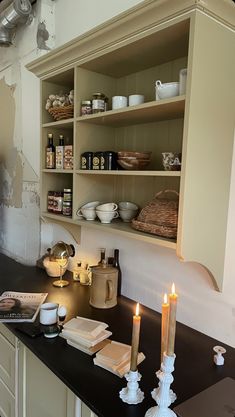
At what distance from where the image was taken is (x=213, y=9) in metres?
0.98

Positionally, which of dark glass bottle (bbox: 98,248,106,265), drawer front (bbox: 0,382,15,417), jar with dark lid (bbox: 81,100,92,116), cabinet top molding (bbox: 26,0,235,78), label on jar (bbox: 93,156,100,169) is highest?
cabinet top molding (bbox: 26,0,235,78)

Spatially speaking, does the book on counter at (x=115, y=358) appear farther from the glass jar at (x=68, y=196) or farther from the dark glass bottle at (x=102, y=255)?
the glass jar at (x=68, y=196)

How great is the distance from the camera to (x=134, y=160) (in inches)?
52.1

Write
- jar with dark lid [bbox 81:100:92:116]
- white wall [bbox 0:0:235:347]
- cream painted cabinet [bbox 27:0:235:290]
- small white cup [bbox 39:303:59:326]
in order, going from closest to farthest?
1. cream painted cabinet [bbox 27:0:235:290]
2. white wall [bbox 0:0:235:347]
3. small white cup [bbox 39:303:59:326]
4. jar with dark lid [bbox 81:100:92:116]

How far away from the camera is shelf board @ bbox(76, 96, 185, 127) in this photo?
3.57 feet

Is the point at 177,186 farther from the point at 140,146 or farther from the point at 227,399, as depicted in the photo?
the point at 227,399

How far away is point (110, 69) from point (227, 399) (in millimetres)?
1416

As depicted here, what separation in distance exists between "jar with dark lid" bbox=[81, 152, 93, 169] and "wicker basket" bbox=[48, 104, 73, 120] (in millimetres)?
265

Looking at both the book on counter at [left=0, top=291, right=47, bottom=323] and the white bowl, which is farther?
the book on counter at [left=0, top=291, right=47, bottom=323]

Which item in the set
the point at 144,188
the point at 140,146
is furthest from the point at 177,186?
the point at 140,146

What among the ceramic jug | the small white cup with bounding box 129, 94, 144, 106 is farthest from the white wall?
the small white cup with bounding box 129, 94, 144, 106

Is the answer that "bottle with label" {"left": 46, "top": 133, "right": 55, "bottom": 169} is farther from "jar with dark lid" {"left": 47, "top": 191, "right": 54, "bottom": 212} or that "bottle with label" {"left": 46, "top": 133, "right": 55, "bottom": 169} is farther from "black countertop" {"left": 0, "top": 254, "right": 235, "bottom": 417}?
"black countertop" {"left": 0, "top": 254, "right": 235, "bottom": 417}

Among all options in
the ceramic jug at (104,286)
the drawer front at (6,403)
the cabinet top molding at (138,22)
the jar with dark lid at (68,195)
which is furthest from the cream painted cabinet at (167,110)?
the drawer front at (6,403)

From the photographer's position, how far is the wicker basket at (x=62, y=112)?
1.60 metres
